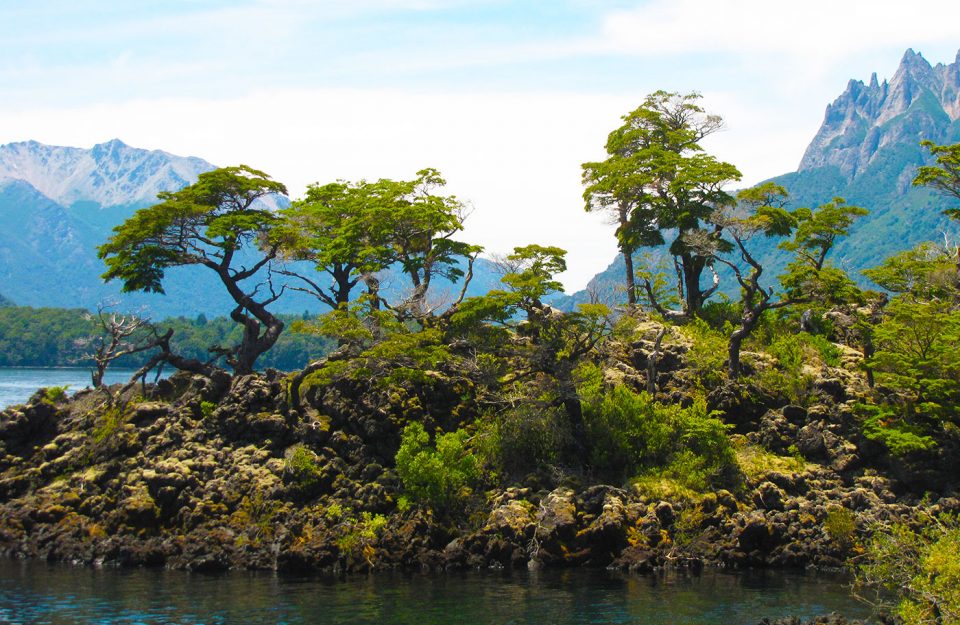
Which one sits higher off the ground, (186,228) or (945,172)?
(945,172)

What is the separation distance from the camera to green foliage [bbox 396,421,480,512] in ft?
151

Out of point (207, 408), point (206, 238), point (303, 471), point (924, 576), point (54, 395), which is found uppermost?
point (206, 238)

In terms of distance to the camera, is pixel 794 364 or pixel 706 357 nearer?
pixel 794 364

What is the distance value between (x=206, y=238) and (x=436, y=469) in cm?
2281

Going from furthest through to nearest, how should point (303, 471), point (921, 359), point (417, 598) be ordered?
point (303, 471), point (921, 359), point (417, 598)

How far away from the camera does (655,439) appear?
1900 inches

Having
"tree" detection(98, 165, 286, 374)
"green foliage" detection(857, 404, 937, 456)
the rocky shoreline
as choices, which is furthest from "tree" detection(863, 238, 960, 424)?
"tree" detection(98, 165, 286, 374)

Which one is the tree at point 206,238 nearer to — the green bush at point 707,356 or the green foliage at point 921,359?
the green bush at point 707,356

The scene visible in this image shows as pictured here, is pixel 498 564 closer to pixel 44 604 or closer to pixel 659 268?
pixel 44 604

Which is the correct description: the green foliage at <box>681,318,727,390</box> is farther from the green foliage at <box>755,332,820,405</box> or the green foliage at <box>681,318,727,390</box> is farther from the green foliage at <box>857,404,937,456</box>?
the green foliage at <box>857,404,937,456</box>

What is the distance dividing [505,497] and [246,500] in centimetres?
1327

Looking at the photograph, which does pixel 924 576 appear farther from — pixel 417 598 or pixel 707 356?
pixel 707 356

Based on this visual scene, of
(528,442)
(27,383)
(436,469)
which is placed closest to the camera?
(436,469)

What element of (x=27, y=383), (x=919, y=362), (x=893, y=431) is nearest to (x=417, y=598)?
(x=893, y=431)
